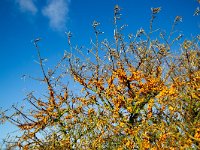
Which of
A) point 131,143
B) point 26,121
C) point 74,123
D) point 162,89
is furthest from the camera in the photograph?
point 26,121

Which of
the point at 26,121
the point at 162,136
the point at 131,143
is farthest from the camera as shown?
the point at 26,121

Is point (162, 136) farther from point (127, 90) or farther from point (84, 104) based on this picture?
point (84, 104)

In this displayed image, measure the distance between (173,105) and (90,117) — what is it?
5.03 m

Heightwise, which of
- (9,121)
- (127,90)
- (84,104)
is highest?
(9,121)

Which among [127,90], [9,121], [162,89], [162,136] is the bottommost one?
[162,136]

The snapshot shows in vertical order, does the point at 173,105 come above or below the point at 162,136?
above

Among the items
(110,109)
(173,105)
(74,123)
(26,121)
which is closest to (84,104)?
(74,123)

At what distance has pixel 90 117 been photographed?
46.6 feet

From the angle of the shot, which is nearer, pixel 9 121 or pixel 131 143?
pixel 131 143

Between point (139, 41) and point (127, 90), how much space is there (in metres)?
2.33

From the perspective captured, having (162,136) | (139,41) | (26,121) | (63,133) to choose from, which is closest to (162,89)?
(139,41)

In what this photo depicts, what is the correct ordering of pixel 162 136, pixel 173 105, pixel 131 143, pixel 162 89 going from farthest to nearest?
pixel 162 89, pixel 131 143, pixel 173 105, pixel 162 136

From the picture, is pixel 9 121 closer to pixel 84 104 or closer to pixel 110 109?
pixel 84 104

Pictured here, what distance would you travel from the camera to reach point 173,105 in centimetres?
1002
